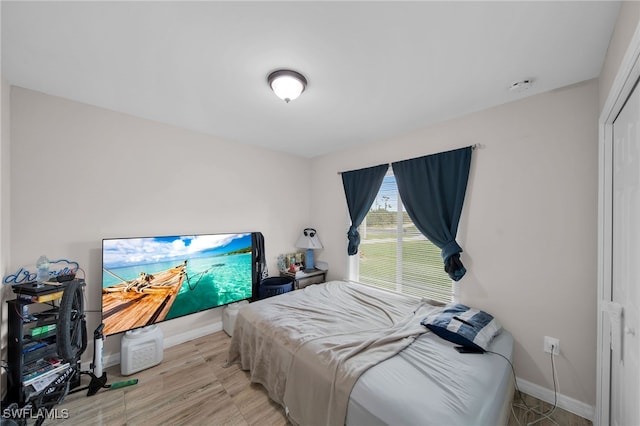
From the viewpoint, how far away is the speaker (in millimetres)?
2121

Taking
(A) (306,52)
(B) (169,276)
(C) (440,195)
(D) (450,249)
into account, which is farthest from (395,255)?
(B) (169,276)

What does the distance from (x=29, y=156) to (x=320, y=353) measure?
284cm

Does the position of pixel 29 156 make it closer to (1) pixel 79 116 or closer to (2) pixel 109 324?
(1) pixel 79 116

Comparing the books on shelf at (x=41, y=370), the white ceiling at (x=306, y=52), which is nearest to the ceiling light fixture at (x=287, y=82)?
the white ceiling at (x=306, y=52)

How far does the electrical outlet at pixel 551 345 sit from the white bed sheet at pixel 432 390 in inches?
23.1

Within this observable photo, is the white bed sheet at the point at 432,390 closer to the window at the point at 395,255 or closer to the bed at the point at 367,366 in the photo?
the bed at the point at 367,366

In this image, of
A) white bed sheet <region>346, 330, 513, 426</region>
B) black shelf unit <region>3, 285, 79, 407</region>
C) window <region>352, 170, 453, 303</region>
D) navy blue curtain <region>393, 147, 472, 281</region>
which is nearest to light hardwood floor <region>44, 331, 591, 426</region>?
black shelf unit <region>3, 285, 79, 407</region>

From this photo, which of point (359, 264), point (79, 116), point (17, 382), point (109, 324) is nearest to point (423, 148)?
point (359, 264)

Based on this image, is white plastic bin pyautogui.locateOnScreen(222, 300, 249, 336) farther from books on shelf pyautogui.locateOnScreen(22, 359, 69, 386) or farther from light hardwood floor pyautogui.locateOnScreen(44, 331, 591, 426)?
books on shelf pyautogui.locateOnScreen(22, 359, 69, 386)

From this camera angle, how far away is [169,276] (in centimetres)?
245

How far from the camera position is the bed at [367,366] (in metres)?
1.20

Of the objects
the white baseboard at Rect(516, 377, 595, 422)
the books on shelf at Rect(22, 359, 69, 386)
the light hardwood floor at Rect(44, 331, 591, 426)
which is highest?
the books on shelf at Rect(22, 359, 69, 386)

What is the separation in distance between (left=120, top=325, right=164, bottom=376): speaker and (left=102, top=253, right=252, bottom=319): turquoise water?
0.73 feet

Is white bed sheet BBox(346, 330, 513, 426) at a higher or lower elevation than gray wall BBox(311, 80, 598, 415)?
lower
